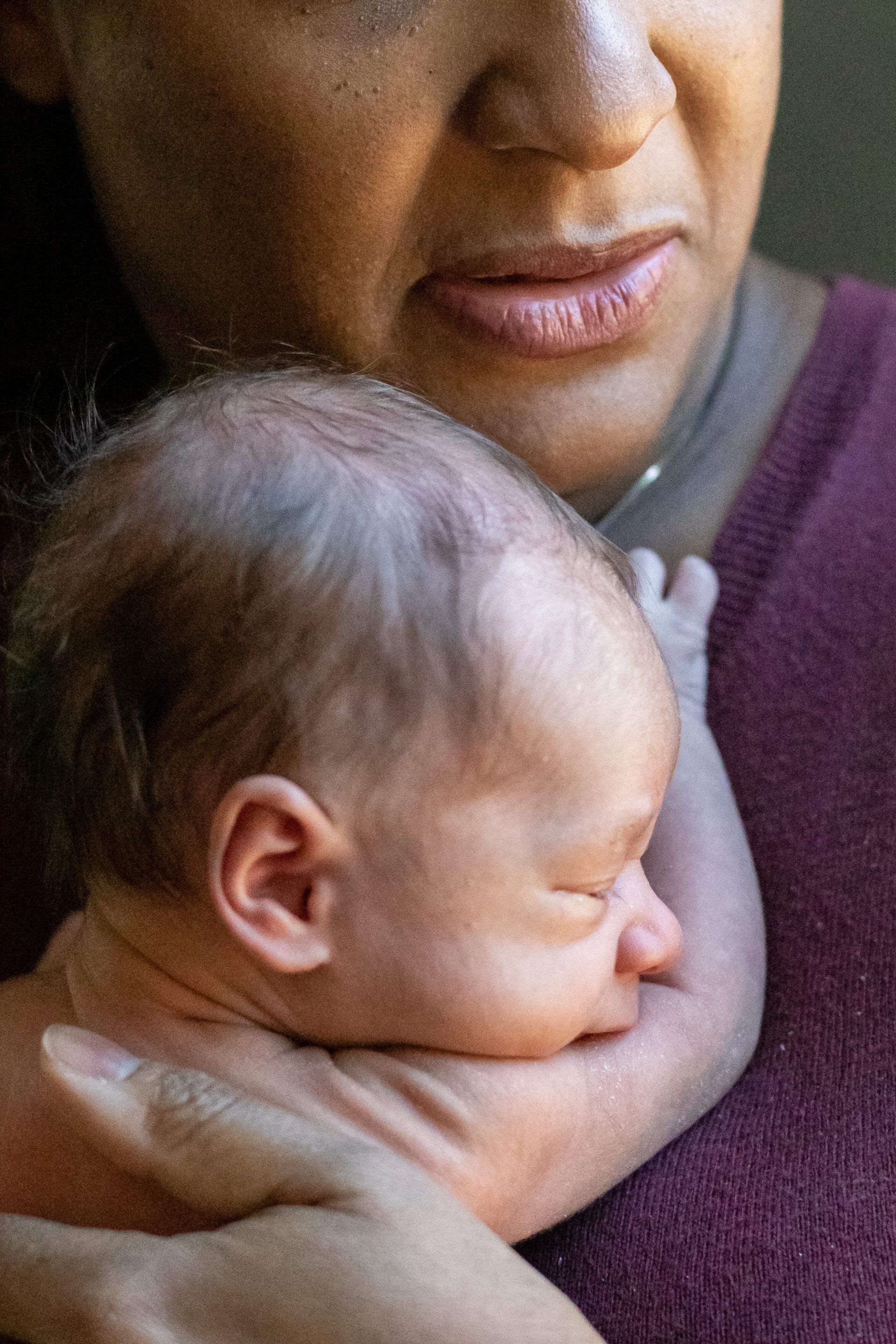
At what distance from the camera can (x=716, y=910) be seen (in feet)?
3.33

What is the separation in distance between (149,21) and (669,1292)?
908 millimetres

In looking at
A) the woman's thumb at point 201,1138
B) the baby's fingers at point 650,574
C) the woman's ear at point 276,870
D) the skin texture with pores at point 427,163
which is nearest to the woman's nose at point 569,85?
the skin texture with pores at point 427,163

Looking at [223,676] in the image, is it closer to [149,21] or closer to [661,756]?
[661,756]

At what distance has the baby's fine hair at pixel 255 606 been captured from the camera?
79 centimetres

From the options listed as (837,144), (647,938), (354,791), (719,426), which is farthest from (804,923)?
(837,144)

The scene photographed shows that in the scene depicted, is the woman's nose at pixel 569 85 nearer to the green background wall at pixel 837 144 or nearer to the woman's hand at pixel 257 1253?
the woman's hand at pixel 257 1253

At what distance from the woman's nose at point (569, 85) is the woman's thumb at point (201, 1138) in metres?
0.64

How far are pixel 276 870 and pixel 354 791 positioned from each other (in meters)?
0.07

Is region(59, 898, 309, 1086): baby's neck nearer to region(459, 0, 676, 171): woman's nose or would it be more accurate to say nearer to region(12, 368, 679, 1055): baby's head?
region(12, 368, 679, 1055): baby's head

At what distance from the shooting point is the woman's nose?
0.93m

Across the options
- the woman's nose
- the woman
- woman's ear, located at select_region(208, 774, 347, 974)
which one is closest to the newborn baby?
woman's ear, located at select_region(208, 774, 347, 974)

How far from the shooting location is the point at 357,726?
79 centimetres

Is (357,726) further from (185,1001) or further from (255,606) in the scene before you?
(185,1001)

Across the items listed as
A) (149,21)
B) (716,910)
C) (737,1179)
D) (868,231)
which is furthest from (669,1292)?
(868,231)
